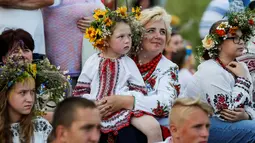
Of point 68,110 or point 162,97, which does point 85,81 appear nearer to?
point 162,97

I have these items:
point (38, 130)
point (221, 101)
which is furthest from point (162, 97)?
point (38, 130)

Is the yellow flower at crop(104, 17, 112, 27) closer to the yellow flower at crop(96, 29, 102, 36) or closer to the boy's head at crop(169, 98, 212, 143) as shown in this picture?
the yellow flower at crop(96, 29, 102, 36)

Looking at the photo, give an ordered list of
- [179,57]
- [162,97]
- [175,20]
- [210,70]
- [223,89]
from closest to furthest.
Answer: [162,97]
[223,89]
[210,70]
[179,57]
[175,20]

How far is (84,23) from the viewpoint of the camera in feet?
28.4

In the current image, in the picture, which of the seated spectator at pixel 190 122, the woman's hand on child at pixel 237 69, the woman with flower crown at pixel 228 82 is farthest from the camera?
the woman's hand on child at pixel 237 69

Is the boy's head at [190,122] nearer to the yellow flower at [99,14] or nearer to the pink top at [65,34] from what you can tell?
the yellow flower at [99,14]

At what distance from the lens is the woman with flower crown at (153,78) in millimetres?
7891

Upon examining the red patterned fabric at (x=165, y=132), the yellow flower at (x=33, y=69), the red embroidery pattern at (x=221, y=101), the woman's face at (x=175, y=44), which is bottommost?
the woman's face at (x=175, y=44)

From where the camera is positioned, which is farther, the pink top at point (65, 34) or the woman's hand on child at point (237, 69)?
the pink top at point (65, 34)

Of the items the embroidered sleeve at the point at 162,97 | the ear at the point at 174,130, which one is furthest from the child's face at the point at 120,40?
the ear at the point at 174,130

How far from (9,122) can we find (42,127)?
30 cm

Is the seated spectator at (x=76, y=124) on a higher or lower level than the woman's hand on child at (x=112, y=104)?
higher

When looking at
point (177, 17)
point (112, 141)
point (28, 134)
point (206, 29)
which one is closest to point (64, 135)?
point (28, 134)

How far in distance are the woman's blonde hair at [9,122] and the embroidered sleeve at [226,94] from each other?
1853 mm
